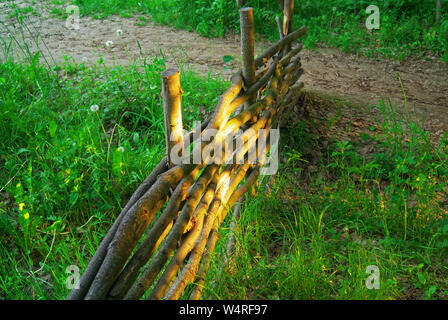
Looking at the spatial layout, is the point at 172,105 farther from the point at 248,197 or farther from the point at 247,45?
the point at 248,197

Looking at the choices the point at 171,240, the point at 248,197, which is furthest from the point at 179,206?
the point at 248,197

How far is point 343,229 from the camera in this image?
2.53 m

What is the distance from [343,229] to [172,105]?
136 cm

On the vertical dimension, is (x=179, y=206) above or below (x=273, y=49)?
below

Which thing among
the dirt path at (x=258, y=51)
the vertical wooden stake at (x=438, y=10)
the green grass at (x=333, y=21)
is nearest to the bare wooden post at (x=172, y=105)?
the dirt path at (x=258, y=51)

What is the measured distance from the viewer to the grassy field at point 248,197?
84.7 inches

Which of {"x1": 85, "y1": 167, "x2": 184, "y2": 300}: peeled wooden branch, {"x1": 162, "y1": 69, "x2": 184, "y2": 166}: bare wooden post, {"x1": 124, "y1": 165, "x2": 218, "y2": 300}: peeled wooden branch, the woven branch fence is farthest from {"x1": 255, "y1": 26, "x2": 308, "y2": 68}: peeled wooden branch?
{"x1": 85, "y1": 167, "x2": 184, "y2": 300}: peeled wooden branch

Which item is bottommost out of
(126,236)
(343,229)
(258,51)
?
(343,229)

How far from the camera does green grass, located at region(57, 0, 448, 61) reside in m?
6.29

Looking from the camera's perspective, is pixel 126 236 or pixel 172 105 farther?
pixel 172 105

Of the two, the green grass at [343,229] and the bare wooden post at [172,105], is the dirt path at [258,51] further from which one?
the bare wooden post at [172,105]

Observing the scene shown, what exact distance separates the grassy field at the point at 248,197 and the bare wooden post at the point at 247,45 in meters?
0.82

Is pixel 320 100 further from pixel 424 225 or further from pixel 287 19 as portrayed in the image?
pixel 424 225
